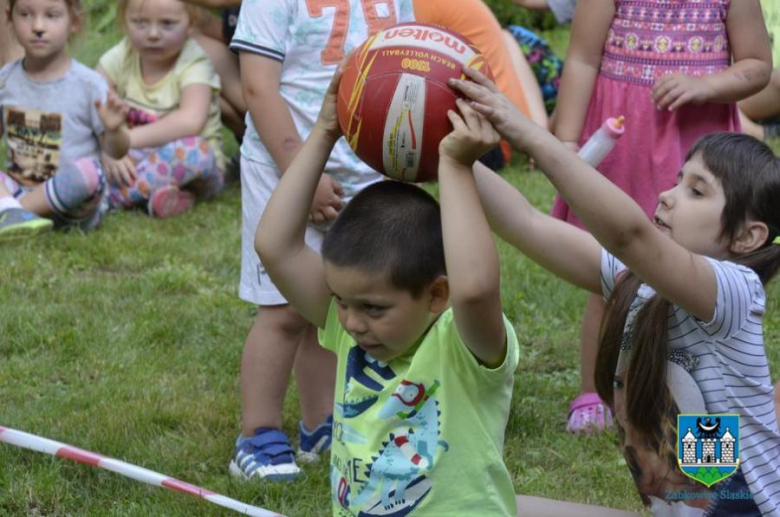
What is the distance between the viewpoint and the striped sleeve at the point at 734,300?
9.62ft

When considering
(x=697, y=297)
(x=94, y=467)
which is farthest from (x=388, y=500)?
(x=94, y=467)

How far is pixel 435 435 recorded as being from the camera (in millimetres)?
2836

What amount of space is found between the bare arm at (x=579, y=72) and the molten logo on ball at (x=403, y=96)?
72.9 inches

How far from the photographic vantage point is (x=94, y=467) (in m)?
4.02

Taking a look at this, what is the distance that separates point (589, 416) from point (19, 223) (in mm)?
3691

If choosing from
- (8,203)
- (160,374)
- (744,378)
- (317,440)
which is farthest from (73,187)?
(744,378)

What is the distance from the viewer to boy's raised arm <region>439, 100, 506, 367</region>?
8.45ft

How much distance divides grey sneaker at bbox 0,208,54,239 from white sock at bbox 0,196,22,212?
4 centimetres

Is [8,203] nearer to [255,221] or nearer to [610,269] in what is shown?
[255,221]

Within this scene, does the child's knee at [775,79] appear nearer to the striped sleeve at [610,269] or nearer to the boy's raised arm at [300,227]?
the striped sleeve at [610,269]

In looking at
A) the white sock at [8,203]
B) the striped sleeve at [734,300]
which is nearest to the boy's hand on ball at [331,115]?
the striped sleeve at [734,300]

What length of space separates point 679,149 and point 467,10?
3.27m

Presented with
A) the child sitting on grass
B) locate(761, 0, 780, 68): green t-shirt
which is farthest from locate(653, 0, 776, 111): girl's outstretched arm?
the child sitting on grass

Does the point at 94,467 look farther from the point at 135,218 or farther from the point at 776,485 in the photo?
the point at 135,218
